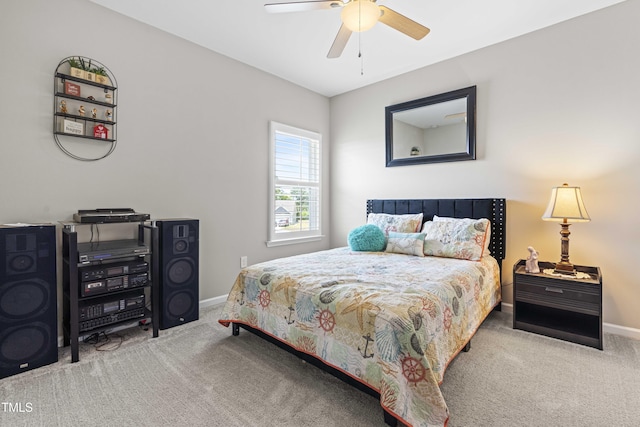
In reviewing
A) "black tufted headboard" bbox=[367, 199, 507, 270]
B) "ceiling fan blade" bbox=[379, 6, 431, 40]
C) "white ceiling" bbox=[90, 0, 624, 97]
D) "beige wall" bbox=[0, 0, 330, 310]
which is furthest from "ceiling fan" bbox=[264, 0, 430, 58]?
"black tufted headboard" bbox=[367, 199, 507, 270]

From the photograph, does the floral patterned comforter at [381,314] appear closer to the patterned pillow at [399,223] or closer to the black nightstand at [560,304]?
the black nightstand at [560,304]

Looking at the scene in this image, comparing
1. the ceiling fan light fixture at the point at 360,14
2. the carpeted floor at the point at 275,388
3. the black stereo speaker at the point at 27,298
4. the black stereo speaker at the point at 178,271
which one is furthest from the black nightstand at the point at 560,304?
the black stereo speaker at the point at 27,298

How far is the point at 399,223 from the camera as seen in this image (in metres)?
3.42

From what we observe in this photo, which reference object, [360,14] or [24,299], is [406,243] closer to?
[360,14]

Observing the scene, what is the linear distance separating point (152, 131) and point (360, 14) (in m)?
2.13

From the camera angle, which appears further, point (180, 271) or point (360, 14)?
point (180, 271)

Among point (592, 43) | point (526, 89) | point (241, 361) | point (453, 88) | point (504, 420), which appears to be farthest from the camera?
point (453, 88)

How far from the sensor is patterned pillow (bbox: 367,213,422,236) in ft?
11.0

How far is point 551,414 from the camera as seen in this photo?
5.21 ft

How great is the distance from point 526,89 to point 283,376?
11.1 feet

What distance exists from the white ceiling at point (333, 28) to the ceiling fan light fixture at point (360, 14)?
77 centimetres

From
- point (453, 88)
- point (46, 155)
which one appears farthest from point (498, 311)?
point (46, 155)

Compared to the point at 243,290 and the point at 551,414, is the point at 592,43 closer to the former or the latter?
the point at 551,414

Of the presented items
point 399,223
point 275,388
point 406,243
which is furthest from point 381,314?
point 399,223
